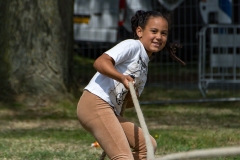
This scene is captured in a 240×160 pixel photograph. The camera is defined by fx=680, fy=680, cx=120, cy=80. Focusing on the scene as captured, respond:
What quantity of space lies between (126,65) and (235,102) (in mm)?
5739

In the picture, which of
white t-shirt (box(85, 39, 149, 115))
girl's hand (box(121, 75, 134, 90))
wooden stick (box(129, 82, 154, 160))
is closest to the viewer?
wooden stick (box(129, 82, 154, 160))

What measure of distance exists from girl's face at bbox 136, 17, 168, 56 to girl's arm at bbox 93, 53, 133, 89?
343 mm

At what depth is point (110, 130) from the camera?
14.1ft

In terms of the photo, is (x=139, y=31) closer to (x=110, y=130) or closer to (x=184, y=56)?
(x=110, y=130)

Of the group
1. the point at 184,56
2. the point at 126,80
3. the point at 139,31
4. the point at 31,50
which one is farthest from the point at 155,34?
the point at 184,56

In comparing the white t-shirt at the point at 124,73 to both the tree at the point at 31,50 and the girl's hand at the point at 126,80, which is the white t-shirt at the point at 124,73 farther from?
the tree at the point at 31,50

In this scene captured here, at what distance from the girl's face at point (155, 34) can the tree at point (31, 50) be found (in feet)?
14.6

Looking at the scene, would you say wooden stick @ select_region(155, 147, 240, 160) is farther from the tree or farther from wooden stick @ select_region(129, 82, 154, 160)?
the tree

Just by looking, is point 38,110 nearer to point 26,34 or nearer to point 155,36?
point 26,34

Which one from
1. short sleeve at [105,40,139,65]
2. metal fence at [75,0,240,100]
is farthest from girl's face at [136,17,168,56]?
metal fence at [75,0,240,100]

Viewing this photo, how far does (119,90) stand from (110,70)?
265mm

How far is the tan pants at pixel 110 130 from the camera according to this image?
426 centimetres

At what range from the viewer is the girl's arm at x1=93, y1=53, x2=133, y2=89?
13.5 ft

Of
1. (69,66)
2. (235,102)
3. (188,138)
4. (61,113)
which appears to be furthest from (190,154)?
(235,102)
